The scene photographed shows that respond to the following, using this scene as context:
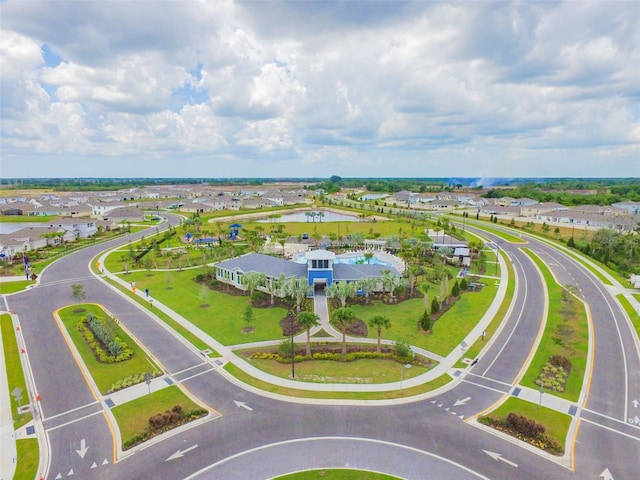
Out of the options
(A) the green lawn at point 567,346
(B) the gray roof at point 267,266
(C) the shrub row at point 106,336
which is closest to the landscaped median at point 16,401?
(C) the shrub row at point 106,336

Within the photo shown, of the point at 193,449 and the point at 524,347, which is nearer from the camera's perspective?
the point at 193,449

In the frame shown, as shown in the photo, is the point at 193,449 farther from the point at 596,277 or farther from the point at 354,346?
the point at 596,277

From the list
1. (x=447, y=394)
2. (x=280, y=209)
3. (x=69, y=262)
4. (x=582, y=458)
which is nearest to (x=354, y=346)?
(x=447, y=394)

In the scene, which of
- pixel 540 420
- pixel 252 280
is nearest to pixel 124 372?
pixel 252 280

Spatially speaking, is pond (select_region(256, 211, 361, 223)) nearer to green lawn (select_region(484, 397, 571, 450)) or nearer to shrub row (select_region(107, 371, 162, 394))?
shrub row (select_region(107, 371, 162, 394))

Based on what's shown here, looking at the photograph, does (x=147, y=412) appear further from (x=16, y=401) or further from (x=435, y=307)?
(x=435, y=307)

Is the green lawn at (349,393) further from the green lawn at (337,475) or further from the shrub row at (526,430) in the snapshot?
the green lawn at (337,475)
